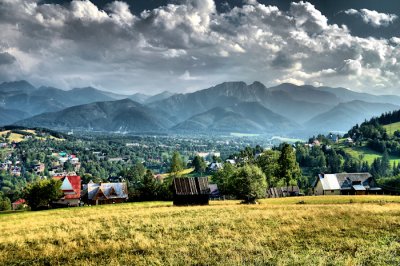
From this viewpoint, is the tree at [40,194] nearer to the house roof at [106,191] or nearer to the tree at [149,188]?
the tree at [149,188]

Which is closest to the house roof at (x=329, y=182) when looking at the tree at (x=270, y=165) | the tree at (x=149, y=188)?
the tree at (x=270, y=165)

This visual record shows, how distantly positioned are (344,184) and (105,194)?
3265 inches

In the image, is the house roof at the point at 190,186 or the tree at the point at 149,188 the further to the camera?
the tree at the point at 149,188

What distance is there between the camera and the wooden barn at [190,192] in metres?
63.0

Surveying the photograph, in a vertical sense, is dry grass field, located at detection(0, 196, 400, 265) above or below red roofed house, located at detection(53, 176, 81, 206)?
above

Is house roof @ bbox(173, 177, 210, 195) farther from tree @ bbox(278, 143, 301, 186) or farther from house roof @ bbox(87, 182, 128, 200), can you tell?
house roof @ bbox(87, 182, 128, 200)

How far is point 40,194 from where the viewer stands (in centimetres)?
7731

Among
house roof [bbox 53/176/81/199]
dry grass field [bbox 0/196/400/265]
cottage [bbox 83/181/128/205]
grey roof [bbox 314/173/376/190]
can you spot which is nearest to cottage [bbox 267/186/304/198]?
grey roof [bbox 314/173/376/190]

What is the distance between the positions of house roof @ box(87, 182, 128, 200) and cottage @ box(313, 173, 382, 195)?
66.7 meters

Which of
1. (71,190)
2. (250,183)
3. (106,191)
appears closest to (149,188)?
(106,191)

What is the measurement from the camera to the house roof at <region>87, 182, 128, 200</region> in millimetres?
103062

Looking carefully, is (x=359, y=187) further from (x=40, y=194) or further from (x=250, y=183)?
(x=40, y=194)

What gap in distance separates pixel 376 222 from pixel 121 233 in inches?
735

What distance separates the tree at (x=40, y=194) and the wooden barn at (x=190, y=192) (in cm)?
3253
